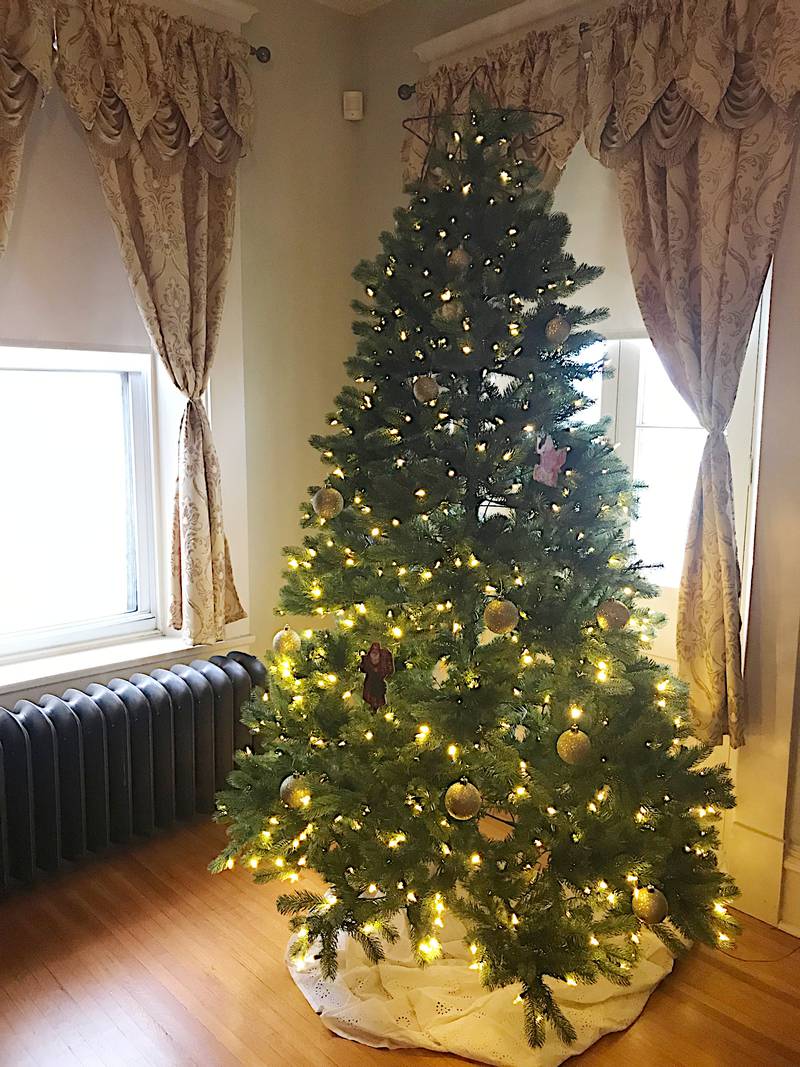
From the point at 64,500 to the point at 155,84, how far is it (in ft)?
4.61

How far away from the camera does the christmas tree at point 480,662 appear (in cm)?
204

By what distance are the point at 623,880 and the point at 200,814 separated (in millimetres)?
1631

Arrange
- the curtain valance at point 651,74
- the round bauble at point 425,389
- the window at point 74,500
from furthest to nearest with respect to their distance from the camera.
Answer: the window at point 74,500 < the curtain valance at point 651,74 < the round bauble at point 425,389

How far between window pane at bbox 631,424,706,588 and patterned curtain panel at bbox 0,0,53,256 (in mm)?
2076

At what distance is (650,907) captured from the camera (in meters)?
2.01

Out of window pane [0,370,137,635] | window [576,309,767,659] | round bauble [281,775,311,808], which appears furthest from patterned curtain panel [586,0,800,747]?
window pane [0,370,137,635]

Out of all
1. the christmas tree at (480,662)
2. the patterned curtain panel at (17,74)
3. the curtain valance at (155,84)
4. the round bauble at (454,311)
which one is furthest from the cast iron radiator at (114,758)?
the curtain valance at (155,84)

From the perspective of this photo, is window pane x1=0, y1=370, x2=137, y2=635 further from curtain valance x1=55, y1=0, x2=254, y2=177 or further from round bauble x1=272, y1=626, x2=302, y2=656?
round bauble x1=272, y1=626, x2=302, y2=656

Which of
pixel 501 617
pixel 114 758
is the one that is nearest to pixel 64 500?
pixel 114 758

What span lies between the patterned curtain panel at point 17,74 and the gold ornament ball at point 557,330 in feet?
5.27

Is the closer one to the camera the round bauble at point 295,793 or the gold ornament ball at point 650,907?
the gold ornament ball at point 650,907

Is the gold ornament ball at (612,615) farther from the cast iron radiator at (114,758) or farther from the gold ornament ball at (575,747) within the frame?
the cast iron radiator at (114,758)

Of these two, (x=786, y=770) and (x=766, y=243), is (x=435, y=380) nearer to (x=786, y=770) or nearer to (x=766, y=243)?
(x=766, y=243)

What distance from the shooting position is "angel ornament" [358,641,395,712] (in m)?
2.13
